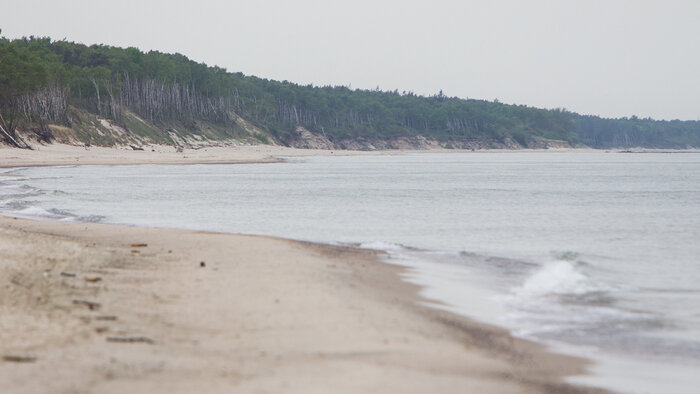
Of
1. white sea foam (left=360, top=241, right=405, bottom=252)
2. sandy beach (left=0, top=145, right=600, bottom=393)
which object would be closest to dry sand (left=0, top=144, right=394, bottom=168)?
white sea foam (left=360, top=241, right=405, bottom=252)

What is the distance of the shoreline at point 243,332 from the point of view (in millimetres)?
6180

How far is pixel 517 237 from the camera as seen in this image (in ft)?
66.4

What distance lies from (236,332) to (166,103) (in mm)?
113995

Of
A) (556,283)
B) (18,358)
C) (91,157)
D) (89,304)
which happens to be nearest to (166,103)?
(91,157)

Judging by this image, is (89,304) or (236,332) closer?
(236,332)

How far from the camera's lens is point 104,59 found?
107m

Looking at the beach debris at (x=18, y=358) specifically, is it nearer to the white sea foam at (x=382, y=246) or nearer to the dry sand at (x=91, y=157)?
the white sea foam at (x=382, y=246)

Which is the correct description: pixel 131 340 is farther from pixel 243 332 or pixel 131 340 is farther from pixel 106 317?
pixel 243 332

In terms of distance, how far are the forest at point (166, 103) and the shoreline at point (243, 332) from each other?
2466 inches

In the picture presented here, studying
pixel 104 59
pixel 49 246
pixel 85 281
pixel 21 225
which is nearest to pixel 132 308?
pixel 85 281

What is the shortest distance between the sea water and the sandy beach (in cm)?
101

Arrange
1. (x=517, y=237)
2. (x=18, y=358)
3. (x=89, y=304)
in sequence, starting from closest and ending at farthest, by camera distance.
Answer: (x=18, y=358) < (x=89, y=304) < (x=517, y=237)

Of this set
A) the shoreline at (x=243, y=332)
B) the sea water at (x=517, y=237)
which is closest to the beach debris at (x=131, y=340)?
the shoreline at (x=243, y=332)

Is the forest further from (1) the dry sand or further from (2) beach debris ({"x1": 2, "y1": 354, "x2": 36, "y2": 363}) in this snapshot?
(2) beach debris ({"x1": 2, "y1": 354, "x2": 36, "y2": 363})
